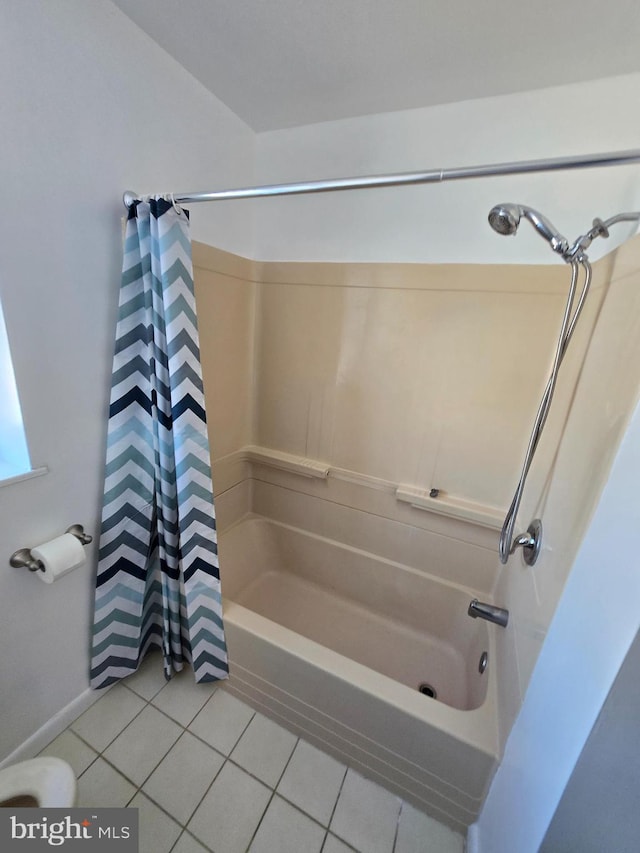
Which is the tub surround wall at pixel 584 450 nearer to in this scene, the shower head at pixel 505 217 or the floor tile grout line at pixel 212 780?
the shower head at pixel 505 217

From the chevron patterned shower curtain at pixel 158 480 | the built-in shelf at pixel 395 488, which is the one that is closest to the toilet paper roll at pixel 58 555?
the chevron patterned shower curtain at pixel 158 480

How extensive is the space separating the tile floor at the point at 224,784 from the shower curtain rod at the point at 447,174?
69.5 inches

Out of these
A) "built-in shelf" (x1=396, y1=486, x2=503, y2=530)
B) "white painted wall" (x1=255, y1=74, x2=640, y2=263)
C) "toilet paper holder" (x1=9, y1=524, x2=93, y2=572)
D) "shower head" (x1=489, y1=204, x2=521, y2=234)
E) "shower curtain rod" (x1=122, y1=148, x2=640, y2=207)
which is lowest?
"toilet paper holder" (x1=9, y1=524, x2=93, y2=572)

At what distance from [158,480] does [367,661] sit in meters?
1.20

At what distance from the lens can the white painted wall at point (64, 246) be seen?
815mm

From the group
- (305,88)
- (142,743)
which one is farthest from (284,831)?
(305,88)

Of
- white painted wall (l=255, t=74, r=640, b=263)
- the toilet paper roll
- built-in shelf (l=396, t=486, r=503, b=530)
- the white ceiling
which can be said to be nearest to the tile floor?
the toilet paper roll

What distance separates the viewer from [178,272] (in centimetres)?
99

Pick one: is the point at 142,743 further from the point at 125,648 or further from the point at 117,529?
the point at 117,529

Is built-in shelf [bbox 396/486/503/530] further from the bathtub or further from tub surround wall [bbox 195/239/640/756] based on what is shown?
the bathtub

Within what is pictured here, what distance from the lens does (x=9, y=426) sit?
94 centimetres

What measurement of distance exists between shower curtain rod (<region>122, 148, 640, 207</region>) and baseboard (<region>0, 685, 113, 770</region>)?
1.78 metres

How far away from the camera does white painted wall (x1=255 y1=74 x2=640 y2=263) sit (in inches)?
43.3

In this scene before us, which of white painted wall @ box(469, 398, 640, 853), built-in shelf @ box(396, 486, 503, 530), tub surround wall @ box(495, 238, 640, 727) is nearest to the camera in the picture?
white painted wall @ box(469, 398, 640, 853)
